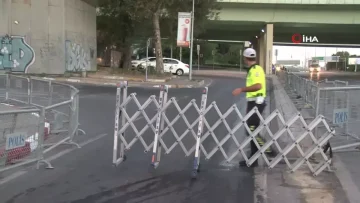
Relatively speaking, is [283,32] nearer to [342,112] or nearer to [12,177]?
[342,112]

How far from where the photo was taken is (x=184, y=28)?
109ft

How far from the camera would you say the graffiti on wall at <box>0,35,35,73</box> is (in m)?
28.2

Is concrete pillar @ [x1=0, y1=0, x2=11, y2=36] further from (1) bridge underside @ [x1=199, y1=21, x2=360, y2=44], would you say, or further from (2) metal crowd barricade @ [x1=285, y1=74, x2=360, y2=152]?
(1) bridge underside @ [x1=199, y1=21, x2=360, y2=44]

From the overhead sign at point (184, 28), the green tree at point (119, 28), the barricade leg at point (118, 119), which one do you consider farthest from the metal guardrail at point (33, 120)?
the green tree at point (119, 28)

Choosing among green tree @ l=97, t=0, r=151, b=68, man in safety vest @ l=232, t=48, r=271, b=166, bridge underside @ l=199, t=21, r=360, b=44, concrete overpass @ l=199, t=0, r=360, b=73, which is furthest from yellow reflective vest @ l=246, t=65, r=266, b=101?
bridge underside @ l=199, t=21, r=360, b=44

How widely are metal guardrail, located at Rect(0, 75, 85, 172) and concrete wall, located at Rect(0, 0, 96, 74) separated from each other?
49.7 feet

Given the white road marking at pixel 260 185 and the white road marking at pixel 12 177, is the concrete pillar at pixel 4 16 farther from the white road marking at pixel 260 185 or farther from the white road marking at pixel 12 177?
the white road marking at pixel 260 185

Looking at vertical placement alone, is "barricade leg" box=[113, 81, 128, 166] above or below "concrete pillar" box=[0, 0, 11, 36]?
below

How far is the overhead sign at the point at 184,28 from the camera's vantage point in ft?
106

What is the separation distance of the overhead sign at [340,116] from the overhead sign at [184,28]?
944 inches

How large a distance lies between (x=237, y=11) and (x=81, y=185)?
46577mm

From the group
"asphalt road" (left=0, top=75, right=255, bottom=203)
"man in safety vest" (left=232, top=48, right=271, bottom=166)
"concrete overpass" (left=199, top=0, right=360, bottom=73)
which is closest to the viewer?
"asphalt road" (left=0, top=75, right=255, bottom=203)

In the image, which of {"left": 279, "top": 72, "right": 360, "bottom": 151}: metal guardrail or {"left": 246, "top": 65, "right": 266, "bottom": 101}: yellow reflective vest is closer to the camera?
{"left": 246, "top": 65, "right": 266, "bottom": 101}: yellow reflective vest

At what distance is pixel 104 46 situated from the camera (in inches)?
1735
